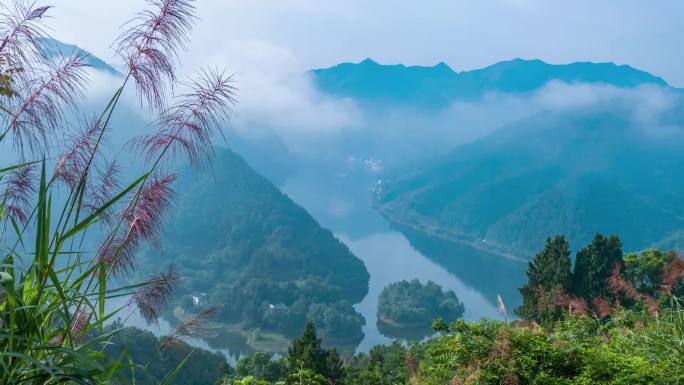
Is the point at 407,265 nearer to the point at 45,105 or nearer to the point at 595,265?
the point at 595,265

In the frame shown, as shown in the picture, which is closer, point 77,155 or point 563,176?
point 77,155

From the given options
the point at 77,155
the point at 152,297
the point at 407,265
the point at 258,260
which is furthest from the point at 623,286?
the point at 258,260

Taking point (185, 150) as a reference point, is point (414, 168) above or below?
above

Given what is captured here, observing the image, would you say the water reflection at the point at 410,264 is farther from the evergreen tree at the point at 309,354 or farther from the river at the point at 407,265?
the evergreen tree at the point at 309,354

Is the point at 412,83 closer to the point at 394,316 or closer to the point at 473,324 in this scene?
the point at 394,316

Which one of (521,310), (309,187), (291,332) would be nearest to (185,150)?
(521,310)

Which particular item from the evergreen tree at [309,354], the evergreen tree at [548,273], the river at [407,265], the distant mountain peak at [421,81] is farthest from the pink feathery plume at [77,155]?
the distant mountain peak at [421,81]
